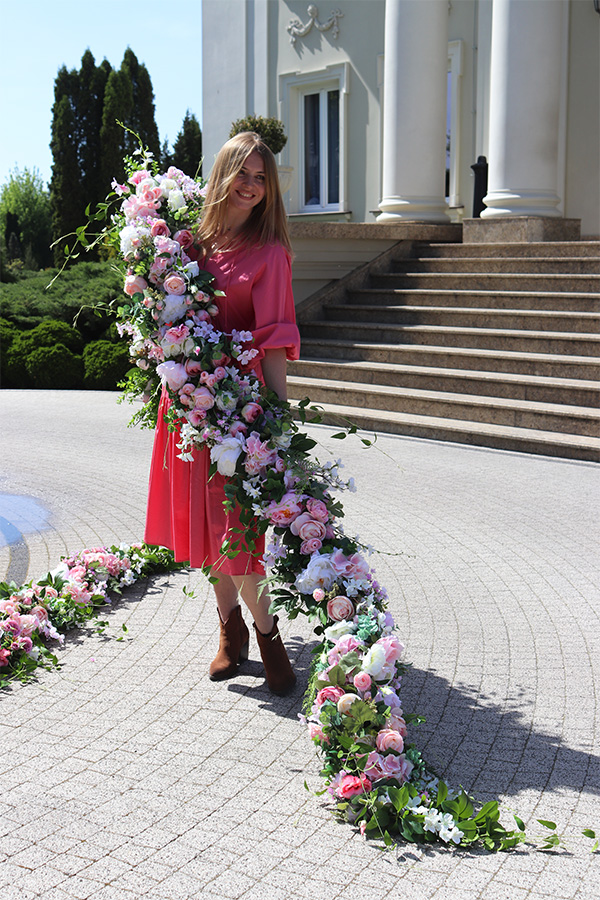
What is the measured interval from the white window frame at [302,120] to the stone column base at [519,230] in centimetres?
527

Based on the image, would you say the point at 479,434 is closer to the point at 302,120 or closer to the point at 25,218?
the point at 302,120

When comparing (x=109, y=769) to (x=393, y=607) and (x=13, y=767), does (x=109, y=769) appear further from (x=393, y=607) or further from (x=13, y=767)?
(x=393, y=607)

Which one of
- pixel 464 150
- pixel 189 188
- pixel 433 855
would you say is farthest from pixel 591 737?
pixel 464 150

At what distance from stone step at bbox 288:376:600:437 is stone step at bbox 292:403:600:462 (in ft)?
0.26

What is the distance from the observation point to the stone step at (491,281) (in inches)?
392

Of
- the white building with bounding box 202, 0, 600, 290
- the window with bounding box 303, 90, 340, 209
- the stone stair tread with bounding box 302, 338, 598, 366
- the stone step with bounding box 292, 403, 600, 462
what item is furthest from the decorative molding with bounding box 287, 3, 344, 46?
the stone step with bounding box 292, 403, 600, 462

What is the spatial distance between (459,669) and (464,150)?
12662 mm

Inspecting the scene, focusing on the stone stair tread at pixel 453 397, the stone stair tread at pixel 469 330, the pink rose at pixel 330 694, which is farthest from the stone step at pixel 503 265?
the pink rose at pixel 330 694

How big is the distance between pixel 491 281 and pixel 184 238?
7.93m

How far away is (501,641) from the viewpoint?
13.0ft

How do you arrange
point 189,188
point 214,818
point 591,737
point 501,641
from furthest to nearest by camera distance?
1. point 501,641
2. point 189,188
3. point 591,737
4. point 214,818

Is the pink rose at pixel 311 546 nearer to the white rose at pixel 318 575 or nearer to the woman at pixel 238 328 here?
the white rose at pixel 318 575

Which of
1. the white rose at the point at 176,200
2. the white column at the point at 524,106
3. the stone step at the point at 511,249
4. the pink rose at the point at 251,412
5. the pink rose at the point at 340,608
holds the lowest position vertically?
the pink rose at the point at 340,608

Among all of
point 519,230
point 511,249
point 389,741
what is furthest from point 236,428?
point 519,230
